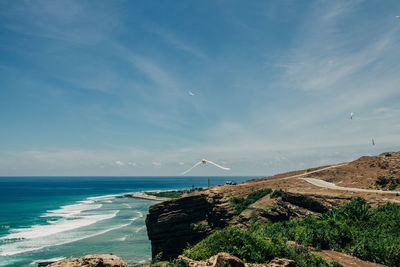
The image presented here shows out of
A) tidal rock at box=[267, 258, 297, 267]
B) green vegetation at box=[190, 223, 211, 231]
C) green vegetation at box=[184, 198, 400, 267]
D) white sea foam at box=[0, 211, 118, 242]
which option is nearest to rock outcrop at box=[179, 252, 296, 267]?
tidal rock at box=[267, 258, 297, 267]

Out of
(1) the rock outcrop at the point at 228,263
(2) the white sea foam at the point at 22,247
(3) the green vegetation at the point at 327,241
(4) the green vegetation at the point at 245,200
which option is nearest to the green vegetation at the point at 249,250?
(3) the green vegetation at the point at 327,241

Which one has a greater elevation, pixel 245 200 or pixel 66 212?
pixel 245 200

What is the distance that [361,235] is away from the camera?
14.1m

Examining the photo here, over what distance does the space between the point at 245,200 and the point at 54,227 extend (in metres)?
42.6

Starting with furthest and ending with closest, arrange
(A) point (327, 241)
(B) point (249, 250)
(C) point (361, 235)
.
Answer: (C) point (361, 235) → (A) point (327, 241) → (B) point (249, 250)

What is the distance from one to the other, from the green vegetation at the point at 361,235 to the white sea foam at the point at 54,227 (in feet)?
155

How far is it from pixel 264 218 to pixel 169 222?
485 inches

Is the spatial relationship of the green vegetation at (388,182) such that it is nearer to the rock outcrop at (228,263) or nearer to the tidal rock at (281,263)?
the tidal rock at (281,263)

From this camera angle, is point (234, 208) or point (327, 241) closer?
point (327, 241)

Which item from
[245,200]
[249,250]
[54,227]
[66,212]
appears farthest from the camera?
[66,212]

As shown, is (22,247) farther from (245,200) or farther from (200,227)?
(245,200)

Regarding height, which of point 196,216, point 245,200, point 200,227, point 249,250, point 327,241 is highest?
point 249,250

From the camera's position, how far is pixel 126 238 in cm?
4228

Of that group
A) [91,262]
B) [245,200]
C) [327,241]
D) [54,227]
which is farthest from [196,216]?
[54,227]
